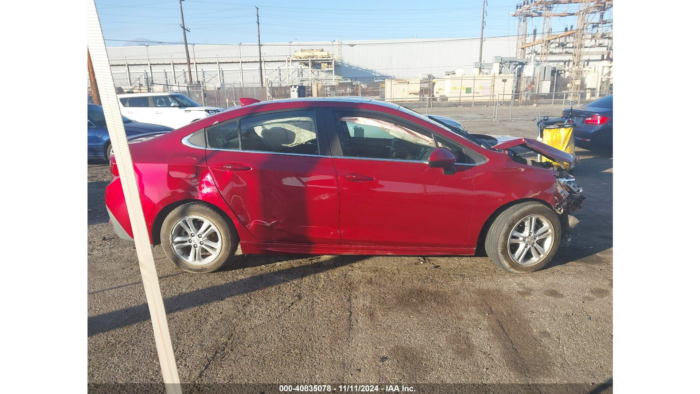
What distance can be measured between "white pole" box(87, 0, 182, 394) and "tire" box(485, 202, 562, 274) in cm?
292

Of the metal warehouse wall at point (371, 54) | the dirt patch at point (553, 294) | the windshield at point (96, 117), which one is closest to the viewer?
the dirt patch at point (553, 294)

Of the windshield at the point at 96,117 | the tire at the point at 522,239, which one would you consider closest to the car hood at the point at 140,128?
the windshield at the point at 96,117

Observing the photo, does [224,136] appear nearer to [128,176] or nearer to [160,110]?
[128,176]

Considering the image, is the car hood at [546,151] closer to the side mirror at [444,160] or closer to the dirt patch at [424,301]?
the side mirror at [444,160]

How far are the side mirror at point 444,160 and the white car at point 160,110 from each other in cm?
1245

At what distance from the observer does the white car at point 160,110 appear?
582 inches

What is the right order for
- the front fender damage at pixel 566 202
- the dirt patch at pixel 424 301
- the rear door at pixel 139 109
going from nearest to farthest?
the dirt patch at pixel 424 301 → the front fender damage at pixel 566 202 → the rear door at pixel 139 109

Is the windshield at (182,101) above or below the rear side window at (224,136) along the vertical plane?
above

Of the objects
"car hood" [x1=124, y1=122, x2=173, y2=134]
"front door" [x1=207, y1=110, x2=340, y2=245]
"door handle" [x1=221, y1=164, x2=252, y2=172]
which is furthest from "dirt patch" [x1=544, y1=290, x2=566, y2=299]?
"car hood" [x1=124, y1=122, x2=173, y2=134]

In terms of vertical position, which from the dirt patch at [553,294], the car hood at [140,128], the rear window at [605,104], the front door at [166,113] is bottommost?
the dirt patch at [553,294]

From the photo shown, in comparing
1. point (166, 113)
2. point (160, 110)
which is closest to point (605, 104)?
point (166, 113)

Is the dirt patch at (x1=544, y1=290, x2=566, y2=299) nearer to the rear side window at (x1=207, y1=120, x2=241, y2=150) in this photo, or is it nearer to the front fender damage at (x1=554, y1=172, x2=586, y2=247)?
the front fender damage at (x1=554, y1=172, x2=586, y2=247)

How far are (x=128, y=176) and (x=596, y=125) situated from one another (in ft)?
34.0
